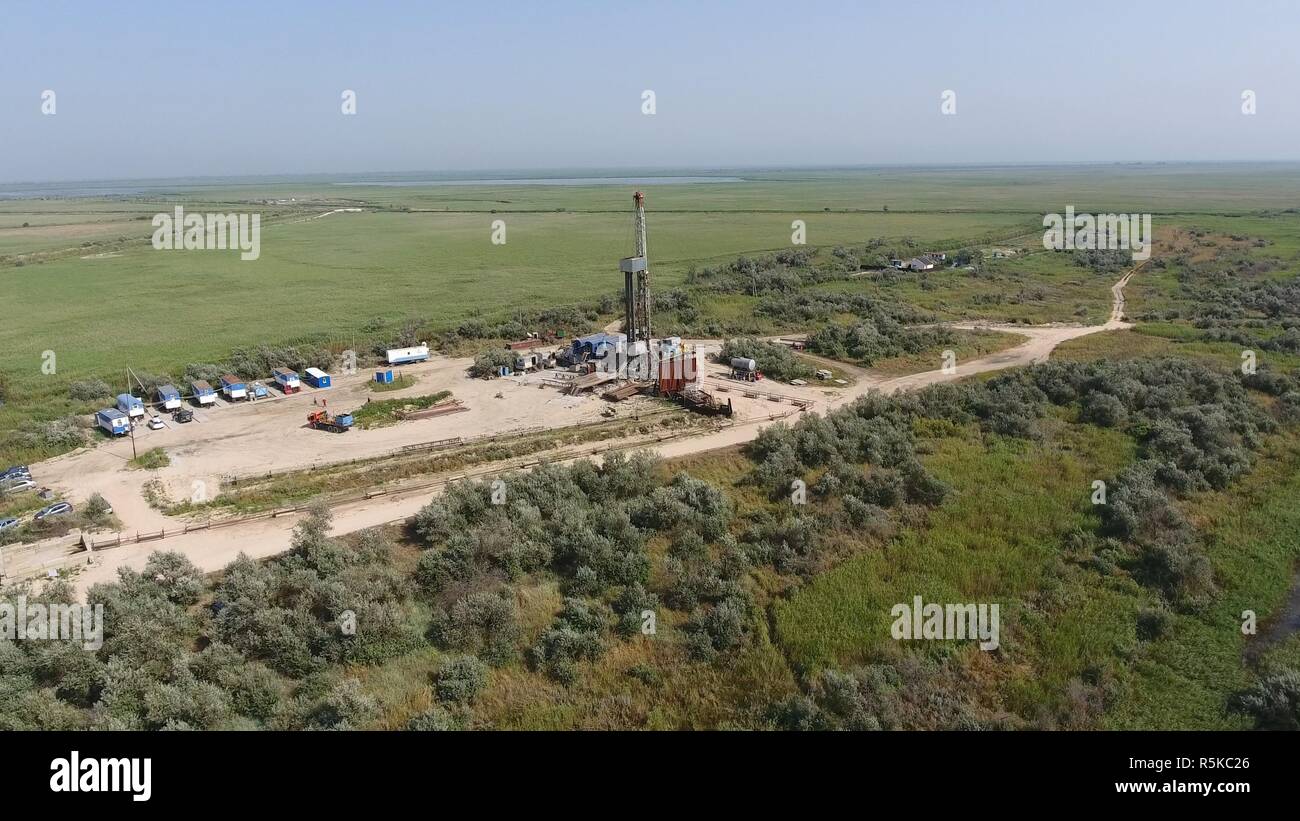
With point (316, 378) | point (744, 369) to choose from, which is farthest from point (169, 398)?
point (744, 369)

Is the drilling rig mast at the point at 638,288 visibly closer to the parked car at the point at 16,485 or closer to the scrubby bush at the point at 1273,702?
the parked car at the point at 16,485

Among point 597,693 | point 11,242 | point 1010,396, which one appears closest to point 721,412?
point 1010,396

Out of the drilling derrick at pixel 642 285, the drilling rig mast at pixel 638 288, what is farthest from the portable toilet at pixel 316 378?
the drilling derrick at pixel 642 285

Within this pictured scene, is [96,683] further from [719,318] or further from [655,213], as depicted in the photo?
[655,213]

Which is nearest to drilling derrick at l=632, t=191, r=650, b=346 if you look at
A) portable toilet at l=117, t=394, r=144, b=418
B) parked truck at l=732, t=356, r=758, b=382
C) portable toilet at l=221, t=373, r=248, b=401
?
parked truck at l=732, t=356, r=758, b=382

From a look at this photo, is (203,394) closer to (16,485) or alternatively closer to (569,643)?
(16,485)

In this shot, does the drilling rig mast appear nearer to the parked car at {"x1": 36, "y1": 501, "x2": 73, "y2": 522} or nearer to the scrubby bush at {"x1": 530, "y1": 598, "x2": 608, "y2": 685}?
the scrubby bush at {"x1": 530, "y1": 598, "x2": 608, "y2": 685}
